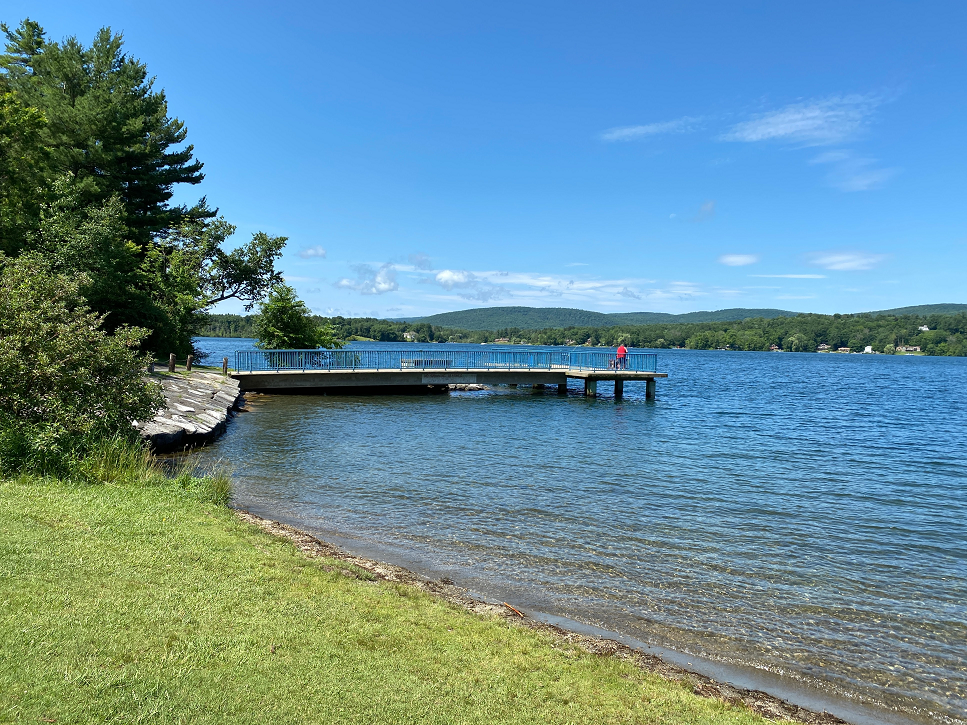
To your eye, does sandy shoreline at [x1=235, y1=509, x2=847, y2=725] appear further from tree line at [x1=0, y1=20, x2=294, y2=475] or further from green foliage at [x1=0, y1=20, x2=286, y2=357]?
green foliage at [x1=0, y1=20, x2=286, y2=357]

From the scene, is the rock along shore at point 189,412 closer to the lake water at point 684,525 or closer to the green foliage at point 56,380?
the lake water at point 684,525

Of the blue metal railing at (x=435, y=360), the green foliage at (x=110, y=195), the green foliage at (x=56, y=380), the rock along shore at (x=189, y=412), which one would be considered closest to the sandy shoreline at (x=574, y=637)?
the green foliage at (x=56, y=380)

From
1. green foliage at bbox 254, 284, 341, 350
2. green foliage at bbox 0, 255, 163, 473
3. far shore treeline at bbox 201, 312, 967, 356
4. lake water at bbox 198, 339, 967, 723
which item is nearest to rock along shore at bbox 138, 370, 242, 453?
lake water at bbox 198, 339, 967, 723

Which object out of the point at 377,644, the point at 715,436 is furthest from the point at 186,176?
the point at 377,644

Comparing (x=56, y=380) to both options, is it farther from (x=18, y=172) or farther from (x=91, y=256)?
(x=18, y=172)

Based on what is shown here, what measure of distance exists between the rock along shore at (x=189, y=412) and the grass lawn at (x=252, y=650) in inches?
288

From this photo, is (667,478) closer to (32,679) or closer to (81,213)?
(32,679)

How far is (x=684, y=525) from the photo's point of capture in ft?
36.4

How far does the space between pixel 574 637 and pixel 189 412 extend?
1530 cm

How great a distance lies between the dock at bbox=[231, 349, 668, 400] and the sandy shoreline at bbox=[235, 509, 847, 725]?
2457cm

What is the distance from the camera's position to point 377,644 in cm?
520

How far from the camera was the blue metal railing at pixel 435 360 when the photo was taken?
33.1 metres

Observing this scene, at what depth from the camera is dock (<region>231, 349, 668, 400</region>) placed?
108 feet

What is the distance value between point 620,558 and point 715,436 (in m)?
16.0
